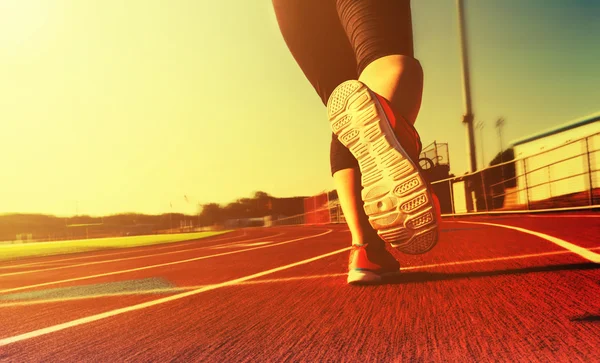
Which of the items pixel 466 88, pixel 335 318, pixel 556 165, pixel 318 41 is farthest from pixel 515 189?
pixel 335 318

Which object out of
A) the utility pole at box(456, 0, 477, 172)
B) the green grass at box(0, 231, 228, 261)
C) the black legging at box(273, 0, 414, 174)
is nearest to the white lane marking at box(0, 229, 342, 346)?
the black legging at box(273, 0, 414, 174)

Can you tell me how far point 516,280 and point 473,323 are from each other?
24.1 inches

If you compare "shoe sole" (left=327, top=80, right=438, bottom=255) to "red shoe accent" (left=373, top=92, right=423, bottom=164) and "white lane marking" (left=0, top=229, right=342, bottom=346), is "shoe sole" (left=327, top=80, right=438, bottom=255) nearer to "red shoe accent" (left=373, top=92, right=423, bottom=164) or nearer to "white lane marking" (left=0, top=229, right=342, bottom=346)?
"red shoe accent" (left=373, top=92, right=423, bottom=164)

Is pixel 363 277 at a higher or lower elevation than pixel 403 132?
lower

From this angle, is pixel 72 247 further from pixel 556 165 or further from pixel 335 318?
pixel 335 318

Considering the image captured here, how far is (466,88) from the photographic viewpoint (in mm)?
9664

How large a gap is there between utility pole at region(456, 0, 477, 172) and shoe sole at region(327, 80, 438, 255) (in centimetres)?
792

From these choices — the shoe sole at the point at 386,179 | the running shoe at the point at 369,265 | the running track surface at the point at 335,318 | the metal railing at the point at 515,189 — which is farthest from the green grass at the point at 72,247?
the shoe sole at the point at 386,179

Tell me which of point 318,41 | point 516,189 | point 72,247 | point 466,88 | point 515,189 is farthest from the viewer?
point 72,247

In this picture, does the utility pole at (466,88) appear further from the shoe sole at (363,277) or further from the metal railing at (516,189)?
the shoe sole at (363,277)

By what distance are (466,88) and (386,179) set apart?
8.93 m

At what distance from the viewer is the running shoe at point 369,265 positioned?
1.78 metres

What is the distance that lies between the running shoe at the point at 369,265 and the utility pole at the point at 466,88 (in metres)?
7.84

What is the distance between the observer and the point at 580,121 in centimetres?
1340
